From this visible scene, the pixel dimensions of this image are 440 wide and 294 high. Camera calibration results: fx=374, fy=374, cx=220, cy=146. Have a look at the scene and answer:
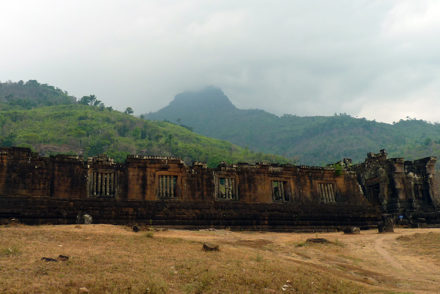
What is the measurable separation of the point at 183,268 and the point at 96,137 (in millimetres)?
95322

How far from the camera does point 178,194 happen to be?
23.0m

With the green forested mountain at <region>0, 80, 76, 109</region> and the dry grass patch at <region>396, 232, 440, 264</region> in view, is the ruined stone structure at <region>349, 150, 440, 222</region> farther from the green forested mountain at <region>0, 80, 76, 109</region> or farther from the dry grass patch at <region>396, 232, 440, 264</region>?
the green forested mountain at <region>0, 80, 76, 109</region>

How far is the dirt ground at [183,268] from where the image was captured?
844cm

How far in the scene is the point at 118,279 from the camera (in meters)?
8.56

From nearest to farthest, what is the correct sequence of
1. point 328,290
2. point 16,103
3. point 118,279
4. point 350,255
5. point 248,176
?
point 118,279 < point 328,290 < point 350,255 < point 248,176 < point 16,103

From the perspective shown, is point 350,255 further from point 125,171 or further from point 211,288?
point 125,171

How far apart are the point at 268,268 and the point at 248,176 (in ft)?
48.1

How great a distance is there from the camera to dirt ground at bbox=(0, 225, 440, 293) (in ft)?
27.7

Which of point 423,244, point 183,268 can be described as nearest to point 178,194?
point 183,268

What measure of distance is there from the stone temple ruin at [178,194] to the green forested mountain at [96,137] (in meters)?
59.1

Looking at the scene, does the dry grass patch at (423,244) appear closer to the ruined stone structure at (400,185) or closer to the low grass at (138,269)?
the low grass at (138,269)

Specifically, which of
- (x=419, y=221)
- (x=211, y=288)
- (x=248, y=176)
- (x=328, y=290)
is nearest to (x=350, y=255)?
(x=328, y=290)

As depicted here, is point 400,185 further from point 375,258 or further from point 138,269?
point 138,269

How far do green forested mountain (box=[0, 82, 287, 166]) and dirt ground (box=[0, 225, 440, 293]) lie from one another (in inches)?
2738
